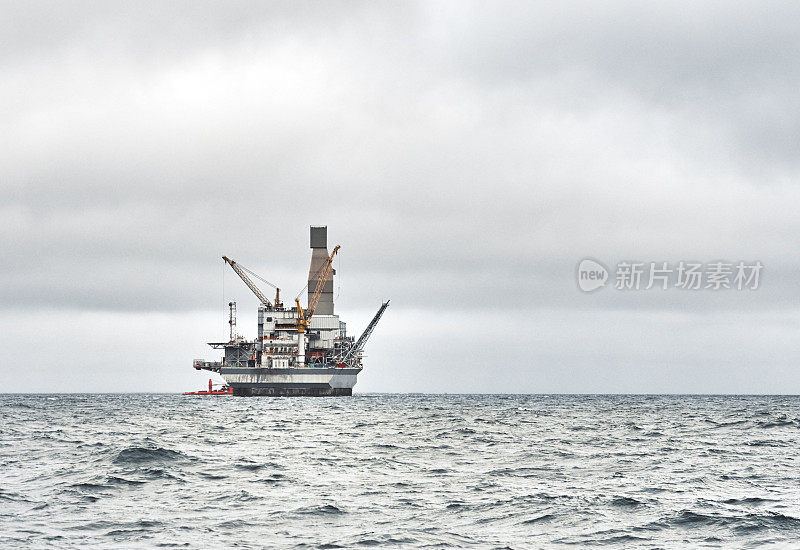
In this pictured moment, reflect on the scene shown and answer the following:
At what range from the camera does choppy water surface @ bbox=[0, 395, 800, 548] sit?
24969 mm

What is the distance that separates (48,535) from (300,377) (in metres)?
161

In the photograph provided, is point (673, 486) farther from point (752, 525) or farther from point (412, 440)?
point (412, 440)

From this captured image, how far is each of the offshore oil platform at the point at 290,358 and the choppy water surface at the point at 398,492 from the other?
12335 centimetres

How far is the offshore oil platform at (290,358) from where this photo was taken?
185 metres

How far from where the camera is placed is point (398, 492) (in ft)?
110

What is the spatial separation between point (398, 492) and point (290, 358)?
15589 centimetres

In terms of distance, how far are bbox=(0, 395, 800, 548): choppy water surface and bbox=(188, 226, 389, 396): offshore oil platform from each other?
123 meters

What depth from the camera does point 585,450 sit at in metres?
52.9

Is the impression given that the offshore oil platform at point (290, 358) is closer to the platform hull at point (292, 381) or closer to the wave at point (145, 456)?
the platform hull at point (292, 381)

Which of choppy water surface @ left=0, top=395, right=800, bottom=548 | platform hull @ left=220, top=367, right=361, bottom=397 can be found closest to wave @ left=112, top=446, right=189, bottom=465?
choppy water surface @ left=0, top=395, right=800, bottom=548

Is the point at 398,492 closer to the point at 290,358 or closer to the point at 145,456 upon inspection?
the point at 145,456

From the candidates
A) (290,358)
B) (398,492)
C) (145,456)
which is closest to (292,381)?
(290,358)

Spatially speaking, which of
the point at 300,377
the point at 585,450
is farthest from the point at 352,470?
the point at 300,377

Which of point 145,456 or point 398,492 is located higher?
point 145,456
